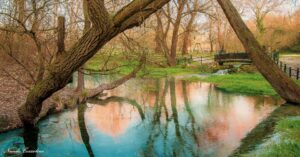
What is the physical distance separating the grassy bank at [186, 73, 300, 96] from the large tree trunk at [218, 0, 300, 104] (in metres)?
3.31

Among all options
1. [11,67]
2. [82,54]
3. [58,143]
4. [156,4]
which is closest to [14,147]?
[58,143]

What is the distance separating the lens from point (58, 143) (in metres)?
8.55

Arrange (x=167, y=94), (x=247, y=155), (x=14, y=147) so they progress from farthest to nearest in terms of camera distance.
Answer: (x=167, y=94) < (x=14, y=147) < (x=247, y=155)

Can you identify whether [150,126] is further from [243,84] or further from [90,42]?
[243,84]

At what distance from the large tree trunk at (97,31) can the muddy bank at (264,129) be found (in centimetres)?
381

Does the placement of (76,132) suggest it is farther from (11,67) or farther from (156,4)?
(11,67)

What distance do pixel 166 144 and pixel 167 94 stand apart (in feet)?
26.3

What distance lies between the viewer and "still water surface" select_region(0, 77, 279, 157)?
806 cm

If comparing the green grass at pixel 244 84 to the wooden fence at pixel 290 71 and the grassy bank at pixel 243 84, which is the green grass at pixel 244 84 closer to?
the grassy bank at pixel 243 84

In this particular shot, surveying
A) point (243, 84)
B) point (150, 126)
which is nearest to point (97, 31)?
point (150, 126)

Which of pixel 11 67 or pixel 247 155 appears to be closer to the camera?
pixel 247 155

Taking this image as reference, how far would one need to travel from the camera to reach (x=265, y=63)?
12266 millimetres

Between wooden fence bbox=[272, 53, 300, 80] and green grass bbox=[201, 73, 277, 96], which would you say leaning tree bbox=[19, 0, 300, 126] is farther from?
wooden fence bbox=[272, 53, 300, 80]

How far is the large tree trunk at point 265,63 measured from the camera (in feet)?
40.0
